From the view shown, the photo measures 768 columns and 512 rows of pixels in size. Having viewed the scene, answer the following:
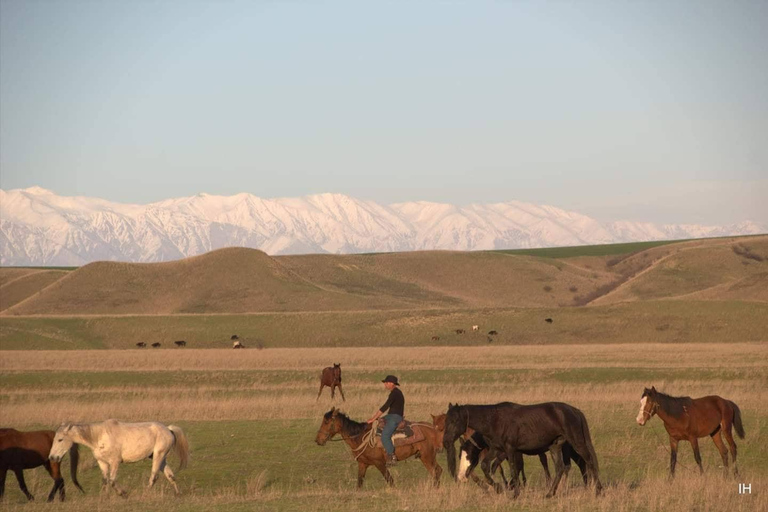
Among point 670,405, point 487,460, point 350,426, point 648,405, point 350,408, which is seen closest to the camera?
point 487,460

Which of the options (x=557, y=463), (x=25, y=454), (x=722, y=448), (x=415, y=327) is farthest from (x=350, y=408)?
(x=415, y=327)

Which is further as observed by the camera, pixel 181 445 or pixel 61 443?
pixel 181 445

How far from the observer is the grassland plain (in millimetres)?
17422

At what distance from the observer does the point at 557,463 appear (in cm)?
1775

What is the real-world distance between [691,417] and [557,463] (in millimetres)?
3796

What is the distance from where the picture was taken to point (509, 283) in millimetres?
167500

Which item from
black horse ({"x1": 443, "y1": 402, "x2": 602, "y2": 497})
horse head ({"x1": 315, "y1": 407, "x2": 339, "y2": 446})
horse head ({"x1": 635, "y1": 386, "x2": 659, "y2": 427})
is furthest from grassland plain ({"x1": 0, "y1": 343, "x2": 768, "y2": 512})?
horse head ({"x1": 635, "y1": 386, "x2": 659, "y2": 427})

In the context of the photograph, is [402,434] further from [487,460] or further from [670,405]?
[670,405]

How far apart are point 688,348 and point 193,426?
3963 cm

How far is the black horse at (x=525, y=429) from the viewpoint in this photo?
1780 cm

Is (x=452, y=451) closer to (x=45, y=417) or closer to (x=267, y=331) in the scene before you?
(x=45, y=417)

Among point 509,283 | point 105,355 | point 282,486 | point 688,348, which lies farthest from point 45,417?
point 509,283

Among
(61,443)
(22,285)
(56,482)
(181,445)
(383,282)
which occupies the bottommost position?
(56,482)

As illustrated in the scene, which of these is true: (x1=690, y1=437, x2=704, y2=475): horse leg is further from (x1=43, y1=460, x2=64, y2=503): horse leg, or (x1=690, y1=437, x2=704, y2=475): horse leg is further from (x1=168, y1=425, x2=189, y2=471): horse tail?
(x1=43, y1=460, x2=64, y2=503): horse leg
